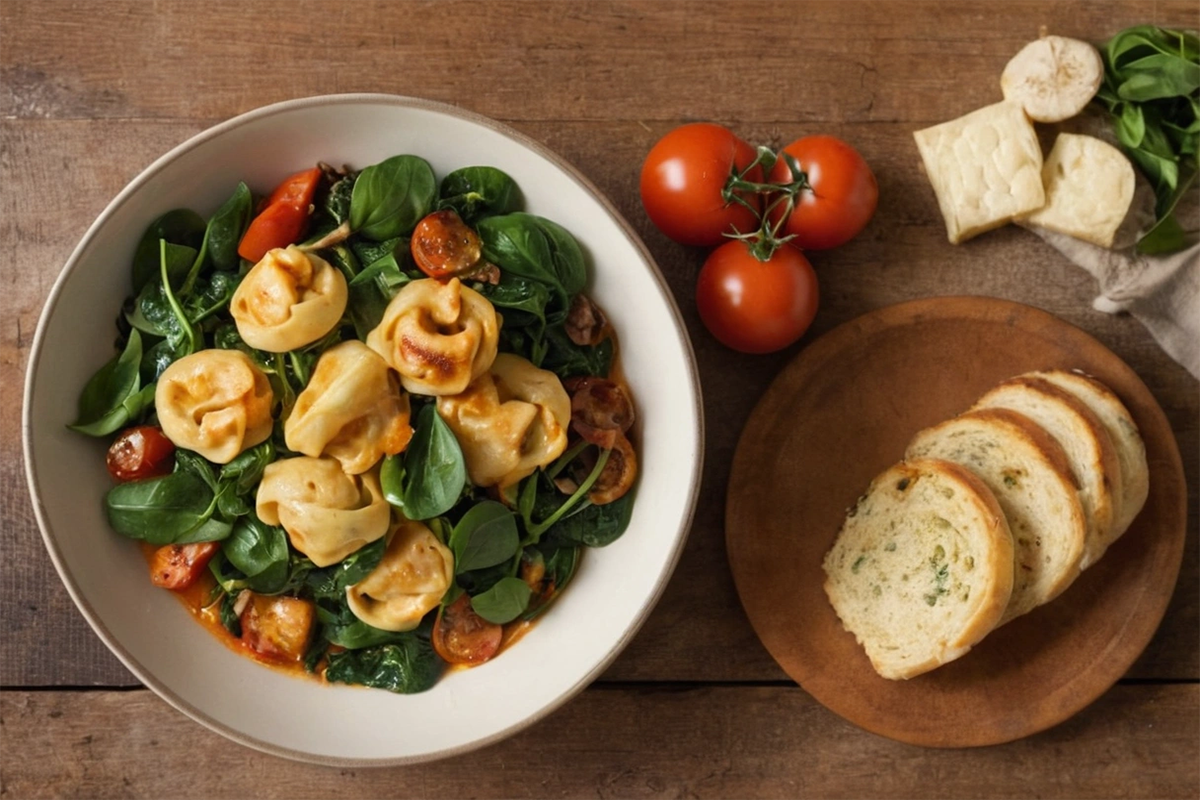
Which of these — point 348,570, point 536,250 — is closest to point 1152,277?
point 536,250

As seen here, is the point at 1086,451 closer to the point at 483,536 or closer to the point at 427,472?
the point at 483,536

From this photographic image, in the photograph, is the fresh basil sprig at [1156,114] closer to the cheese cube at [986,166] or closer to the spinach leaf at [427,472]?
the cheese cube at [986,166]

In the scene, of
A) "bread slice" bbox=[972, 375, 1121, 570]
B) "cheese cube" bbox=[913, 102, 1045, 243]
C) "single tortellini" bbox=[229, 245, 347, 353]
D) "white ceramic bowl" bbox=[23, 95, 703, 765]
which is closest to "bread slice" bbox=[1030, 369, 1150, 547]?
"bread slice" bbox=[972, 375, 1121, 570]

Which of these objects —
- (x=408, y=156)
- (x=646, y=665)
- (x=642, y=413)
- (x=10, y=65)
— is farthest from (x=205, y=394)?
(x=646, y=665)

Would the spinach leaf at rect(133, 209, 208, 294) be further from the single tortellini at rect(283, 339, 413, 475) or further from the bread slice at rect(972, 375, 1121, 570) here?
the bread slice at rect(972, 375, 1121, 570)

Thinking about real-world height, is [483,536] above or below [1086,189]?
below
